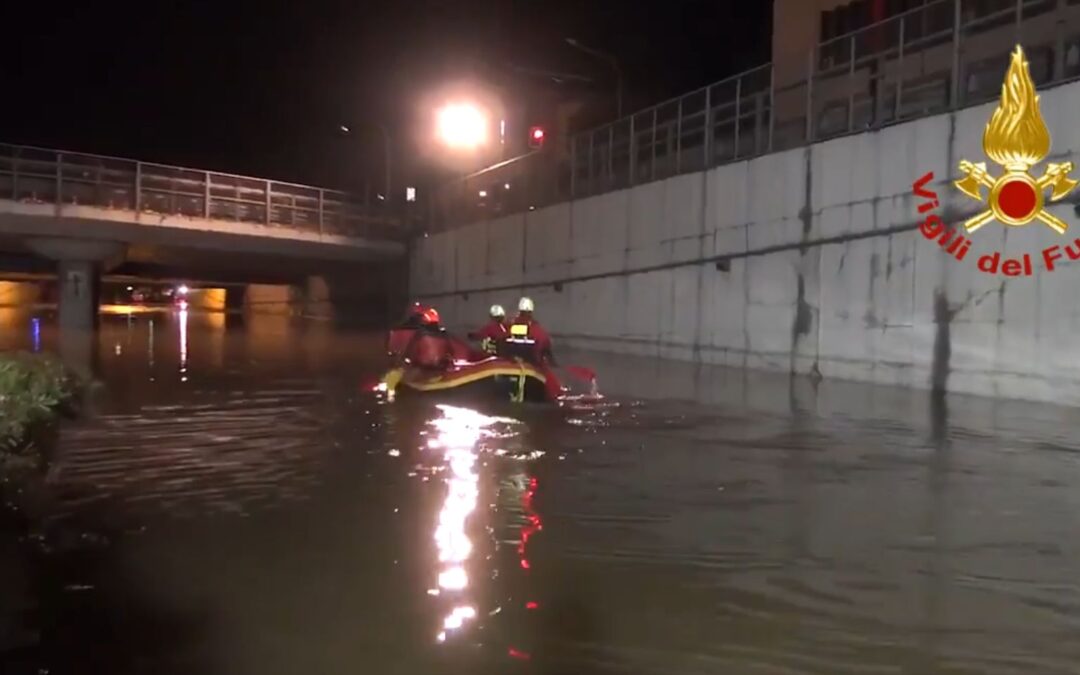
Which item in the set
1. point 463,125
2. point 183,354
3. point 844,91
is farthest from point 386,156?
point 844,91

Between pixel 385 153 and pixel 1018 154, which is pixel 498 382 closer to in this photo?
pixel 1018 154

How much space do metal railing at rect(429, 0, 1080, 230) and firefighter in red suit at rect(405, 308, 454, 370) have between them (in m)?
8.33

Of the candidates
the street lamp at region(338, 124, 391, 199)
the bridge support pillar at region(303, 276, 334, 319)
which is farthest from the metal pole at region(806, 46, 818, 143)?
the bridge support pillar at region(303, 276, 334, 319)

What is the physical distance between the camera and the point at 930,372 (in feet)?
55.6

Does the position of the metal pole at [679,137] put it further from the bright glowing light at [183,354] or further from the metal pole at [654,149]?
the bright glowing light at [183,354]

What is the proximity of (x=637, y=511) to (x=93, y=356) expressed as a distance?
2114cm

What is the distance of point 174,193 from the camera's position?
A: 112ft

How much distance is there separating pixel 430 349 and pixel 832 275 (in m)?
7.48

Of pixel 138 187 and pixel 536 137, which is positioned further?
pixel 138 187

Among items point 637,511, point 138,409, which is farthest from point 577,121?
point 637,511

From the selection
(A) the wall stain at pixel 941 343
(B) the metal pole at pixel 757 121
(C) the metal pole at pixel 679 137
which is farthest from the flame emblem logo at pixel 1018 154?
(C) the metal pole at pixel 679 137

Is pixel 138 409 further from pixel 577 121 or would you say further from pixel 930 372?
pixel 577 121

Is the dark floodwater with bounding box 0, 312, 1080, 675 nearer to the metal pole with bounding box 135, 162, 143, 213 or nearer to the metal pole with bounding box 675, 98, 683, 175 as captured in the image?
the metal pole with bounding box 675, 98, 683, 175

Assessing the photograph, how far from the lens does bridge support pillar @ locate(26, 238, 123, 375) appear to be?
34406 mm
